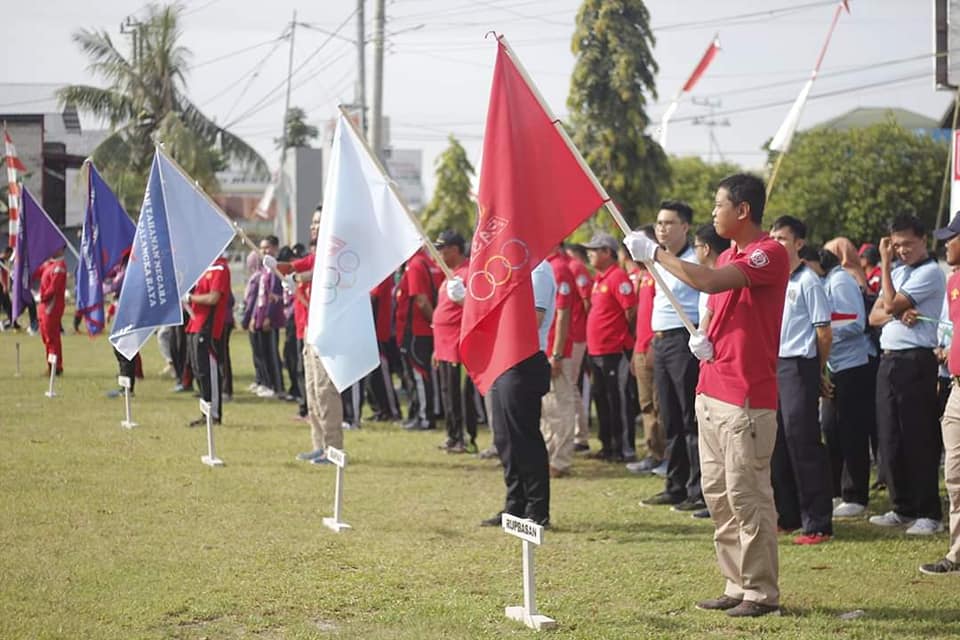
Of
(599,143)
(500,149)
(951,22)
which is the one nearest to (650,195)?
(599,143)

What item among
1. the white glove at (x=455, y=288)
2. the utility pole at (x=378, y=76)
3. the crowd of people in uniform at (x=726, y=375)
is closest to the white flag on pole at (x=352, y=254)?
the white glove at (x=455, y=288)

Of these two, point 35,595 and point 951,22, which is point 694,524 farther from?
point 951,22

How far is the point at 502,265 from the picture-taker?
283 inches

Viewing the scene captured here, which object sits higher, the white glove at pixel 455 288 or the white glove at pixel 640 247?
the white glove at pixel 640 247

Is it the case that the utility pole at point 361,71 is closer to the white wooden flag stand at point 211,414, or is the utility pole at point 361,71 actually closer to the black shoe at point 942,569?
the white wooden flag stand at point 211,414

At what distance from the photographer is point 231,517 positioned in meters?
9.80

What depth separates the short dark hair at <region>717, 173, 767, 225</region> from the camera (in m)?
6.98

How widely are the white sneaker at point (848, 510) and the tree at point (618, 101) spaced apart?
28.1 metres

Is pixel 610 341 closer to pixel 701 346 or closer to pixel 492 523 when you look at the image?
pixel 492 523

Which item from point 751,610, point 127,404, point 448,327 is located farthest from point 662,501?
point 127,404

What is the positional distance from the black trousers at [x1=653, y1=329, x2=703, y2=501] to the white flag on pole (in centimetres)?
226

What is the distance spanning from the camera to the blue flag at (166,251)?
1245 centimetres

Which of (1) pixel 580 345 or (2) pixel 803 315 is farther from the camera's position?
(1) pixel 580 345

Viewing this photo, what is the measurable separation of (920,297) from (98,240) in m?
10.3
